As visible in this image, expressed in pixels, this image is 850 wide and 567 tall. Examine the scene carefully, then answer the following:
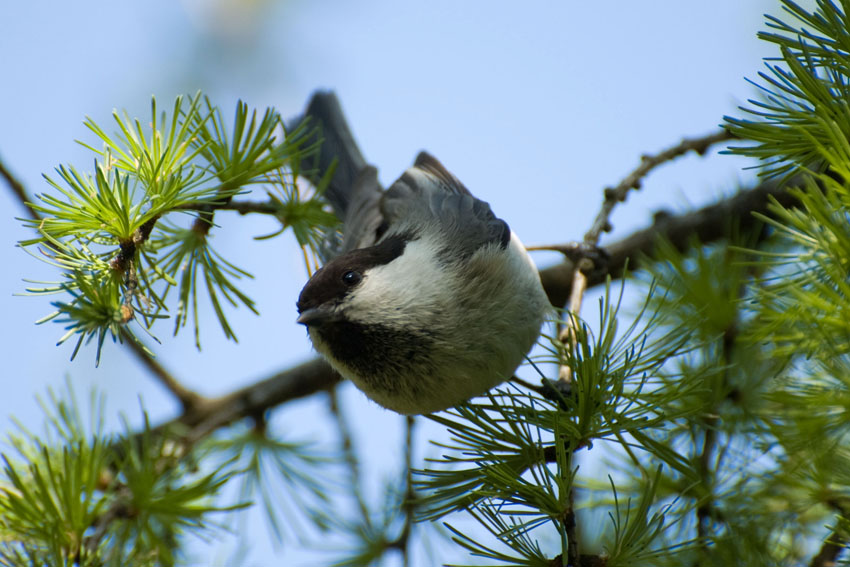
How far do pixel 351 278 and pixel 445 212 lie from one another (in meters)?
0.73

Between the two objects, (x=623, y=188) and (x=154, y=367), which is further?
(x=154, y=367)

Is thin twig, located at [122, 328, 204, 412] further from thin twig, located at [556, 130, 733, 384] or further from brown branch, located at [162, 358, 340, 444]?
thin twig, located at [556, 130, 733, 384]

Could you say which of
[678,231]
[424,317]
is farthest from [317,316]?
[678,231]

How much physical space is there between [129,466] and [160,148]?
873 mm

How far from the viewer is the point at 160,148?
70.1 inches

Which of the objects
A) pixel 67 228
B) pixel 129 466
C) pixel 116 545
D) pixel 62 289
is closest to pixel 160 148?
pixel 67 228

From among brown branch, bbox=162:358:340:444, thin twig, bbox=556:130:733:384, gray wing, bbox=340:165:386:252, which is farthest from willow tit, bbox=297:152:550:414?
brown branch, bbox=162:358:340:444

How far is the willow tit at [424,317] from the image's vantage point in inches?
86.4

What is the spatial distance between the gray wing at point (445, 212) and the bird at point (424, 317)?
0.14ft

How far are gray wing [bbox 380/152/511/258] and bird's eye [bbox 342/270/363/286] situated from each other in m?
0.37

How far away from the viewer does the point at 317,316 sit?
2.16 m

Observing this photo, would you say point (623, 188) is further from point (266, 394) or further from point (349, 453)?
point (266, 394)

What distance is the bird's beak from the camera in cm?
215

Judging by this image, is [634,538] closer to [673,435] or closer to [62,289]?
[673,435]
